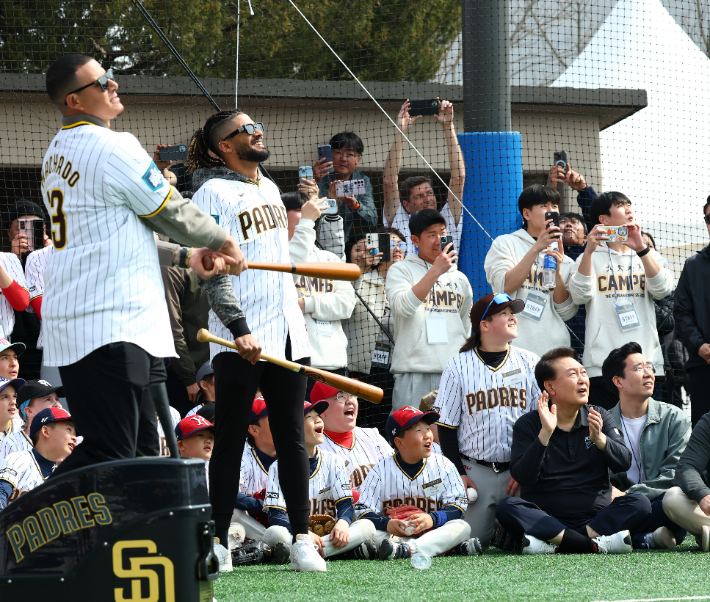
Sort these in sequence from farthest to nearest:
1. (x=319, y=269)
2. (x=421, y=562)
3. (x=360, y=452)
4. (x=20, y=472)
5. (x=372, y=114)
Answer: (x=372, y=114) → (x=360, y=452) → (x=20, y=472) → (x=421, y=562) → (x=319, y=269)

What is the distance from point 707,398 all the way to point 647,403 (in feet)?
1.94

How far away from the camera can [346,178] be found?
23.6ft

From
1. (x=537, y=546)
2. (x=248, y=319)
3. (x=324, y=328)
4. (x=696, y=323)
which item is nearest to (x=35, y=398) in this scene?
(x=324, y=328)

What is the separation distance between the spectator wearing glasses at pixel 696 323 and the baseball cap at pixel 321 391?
211 centimetres

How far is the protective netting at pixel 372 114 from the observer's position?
23.6 ft

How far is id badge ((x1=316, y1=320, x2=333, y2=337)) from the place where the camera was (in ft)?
19.7

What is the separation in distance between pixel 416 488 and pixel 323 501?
478 mm

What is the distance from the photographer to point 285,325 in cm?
385

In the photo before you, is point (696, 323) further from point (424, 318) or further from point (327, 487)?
point (327, 487)

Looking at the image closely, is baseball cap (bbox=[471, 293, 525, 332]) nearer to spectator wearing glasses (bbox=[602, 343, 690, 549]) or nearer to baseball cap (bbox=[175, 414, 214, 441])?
spectator wearing glasses (bbox=[602, 343, 690, 549])

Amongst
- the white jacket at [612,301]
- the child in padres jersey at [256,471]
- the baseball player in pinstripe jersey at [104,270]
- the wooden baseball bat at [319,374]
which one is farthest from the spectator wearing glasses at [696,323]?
the baseball player in pinstripe jersey at [104,270]

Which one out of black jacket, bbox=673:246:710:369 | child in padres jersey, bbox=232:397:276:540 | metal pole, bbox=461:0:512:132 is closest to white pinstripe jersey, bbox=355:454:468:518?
child in padres jersey, bbox=232:397:276:540

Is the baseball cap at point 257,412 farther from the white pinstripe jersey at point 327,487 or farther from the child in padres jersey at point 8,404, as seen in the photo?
the child in padres jersey at point 8,404

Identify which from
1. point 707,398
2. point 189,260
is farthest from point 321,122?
point 189,260
